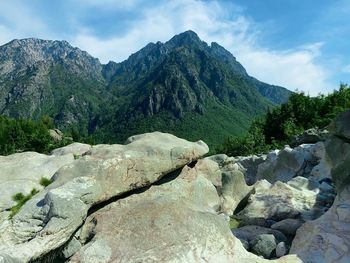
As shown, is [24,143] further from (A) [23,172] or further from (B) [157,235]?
(B) [157,235]

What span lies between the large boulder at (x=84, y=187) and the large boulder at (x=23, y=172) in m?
1.18

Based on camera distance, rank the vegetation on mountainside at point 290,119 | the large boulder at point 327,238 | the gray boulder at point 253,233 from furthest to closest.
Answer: the vegetation on mountainside at point 290,119
the gray boulder at point 253,233
the large boulder at point 327,238

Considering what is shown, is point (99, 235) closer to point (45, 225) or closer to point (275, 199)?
point (45, 225)

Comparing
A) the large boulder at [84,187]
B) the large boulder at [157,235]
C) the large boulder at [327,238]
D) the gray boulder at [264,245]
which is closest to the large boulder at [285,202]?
the large boulder at [327,238]

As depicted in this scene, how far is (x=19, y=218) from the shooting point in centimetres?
1498

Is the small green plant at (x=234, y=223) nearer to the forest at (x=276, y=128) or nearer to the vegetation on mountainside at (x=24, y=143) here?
the forest at (x=276, y=128)

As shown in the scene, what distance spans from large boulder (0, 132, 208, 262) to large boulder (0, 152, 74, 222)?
1177mm

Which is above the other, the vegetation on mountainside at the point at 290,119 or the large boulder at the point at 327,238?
the vegetation on mountainside at the point at 290,119

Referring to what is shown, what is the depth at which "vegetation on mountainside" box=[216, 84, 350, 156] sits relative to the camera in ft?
208

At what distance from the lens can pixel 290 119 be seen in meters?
67.8

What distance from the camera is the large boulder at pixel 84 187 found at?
1404cm

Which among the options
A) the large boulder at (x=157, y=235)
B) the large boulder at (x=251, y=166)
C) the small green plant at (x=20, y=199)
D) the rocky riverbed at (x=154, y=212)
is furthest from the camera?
the large boulder at (x=251, y=166)

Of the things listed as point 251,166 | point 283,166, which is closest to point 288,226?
point 283,166

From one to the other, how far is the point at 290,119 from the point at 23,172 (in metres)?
54.8
